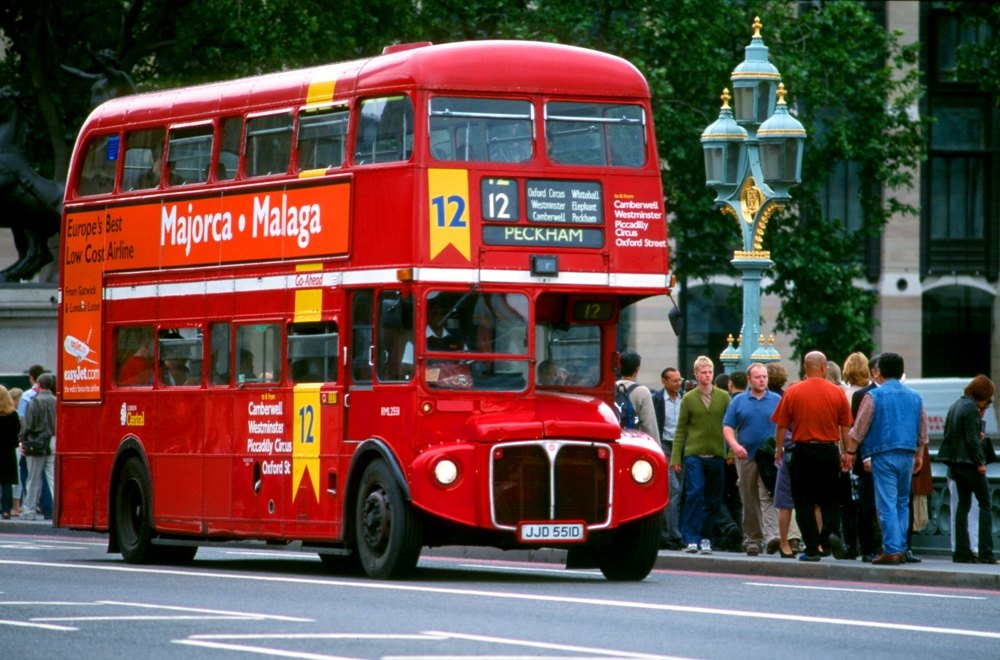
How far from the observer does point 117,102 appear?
22.7 meters

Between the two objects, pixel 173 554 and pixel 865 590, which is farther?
pixel 173 554

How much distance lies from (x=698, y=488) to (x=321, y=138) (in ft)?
17.5

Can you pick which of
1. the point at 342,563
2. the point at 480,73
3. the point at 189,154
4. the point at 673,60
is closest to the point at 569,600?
the point at 480,73

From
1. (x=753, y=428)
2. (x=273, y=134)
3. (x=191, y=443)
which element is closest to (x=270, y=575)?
(x=191, y=443)

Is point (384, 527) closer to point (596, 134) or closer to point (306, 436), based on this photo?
point (306, 436)

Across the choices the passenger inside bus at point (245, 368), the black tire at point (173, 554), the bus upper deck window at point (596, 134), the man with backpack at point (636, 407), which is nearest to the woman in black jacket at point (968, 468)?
the man with backpack at point (636, 407)

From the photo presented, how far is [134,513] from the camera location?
21.9 m

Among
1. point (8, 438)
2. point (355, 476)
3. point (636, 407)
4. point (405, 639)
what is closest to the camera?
point (405, 639)

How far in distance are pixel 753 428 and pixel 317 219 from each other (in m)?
5.02

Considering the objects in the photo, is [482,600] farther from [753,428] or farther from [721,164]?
[721,164]

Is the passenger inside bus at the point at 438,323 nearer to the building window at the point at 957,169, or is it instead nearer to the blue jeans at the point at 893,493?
the blue jeans at the point at 893,493

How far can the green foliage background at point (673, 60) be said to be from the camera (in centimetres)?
4078

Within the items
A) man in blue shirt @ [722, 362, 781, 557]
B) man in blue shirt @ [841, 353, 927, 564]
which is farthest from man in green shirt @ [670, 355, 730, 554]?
man in blue shirt @ [841, 353, 927, 564]

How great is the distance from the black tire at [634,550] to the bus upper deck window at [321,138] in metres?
3.70
